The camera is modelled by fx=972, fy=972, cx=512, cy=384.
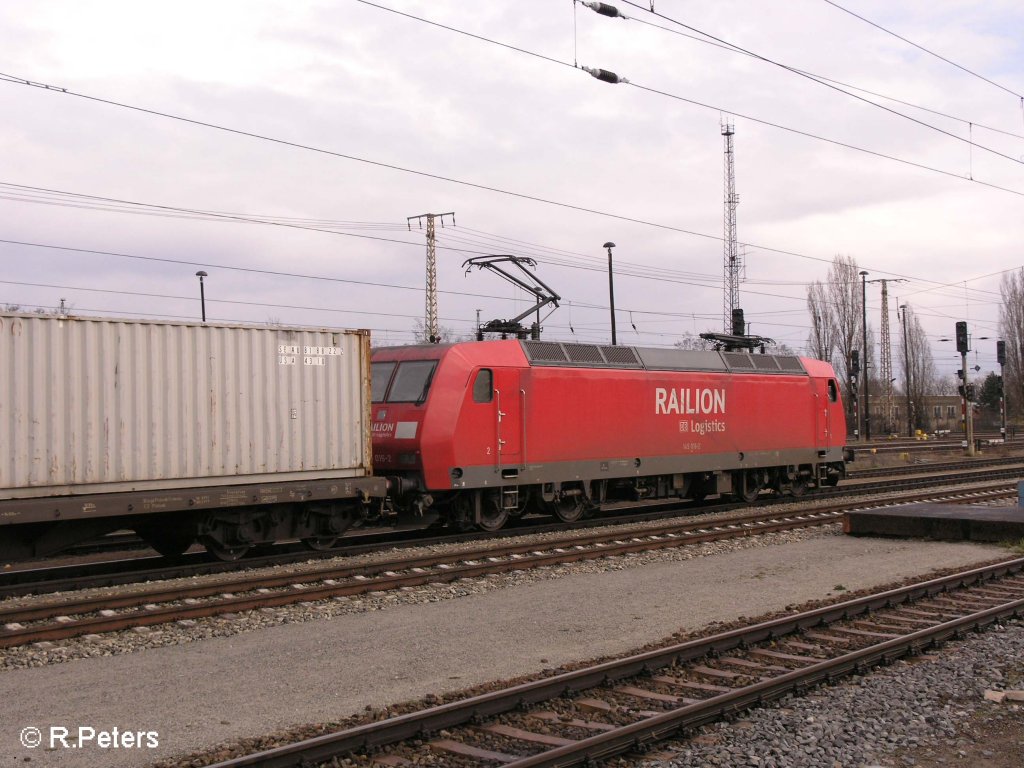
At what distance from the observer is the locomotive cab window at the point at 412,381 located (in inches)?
593

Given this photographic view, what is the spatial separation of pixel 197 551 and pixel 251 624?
6.08 m

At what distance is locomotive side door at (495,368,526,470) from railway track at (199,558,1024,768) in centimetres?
705

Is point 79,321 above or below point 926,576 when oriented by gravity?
above

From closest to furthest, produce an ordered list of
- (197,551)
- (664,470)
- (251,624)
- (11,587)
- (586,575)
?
(251,624) → (11,587) → (586,575) → (197,551) → (664,470)

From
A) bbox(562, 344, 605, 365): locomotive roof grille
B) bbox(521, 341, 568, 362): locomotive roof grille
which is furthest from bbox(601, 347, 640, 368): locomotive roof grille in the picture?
bbox(521, 341, 568, 362): locomotive roof grille

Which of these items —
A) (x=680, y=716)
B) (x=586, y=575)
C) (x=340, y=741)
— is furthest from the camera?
(x=586, y=575)

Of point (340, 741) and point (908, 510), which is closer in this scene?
point (340, 741)

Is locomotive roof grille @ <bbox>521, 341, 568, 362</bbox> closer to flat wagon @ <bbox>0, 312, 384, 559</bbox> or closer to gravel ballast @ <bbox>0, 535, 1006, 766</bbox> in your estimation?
flat wagon @ <bbox>0, 312, 384, 559</bbox>

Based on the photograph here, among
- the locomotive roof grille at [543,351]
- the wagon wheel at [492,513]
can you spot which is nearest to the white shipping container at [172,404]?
the wagon wheel at [492,513]

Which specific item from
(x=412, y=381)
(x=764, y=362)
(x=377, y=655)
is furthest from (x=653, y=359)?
(x=377, y=655)

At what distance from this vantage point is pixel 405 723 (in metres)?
5.91

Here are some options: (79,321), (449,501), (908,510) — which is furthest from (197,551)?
(908,510)

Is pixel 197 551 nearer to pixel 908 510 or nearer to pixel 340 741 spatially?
pixel 340 741

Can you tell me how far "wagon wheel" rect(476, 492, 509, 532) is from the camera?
51.8ft
